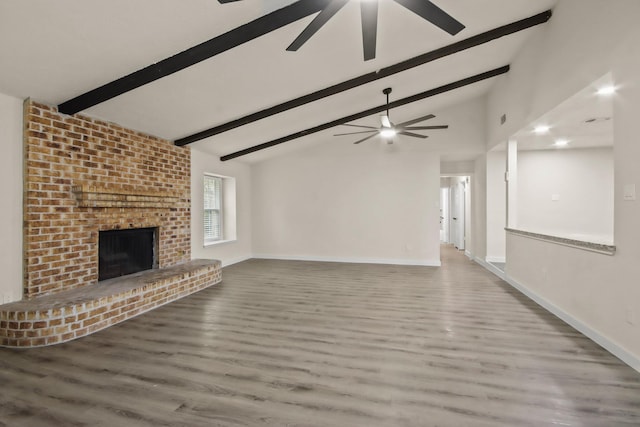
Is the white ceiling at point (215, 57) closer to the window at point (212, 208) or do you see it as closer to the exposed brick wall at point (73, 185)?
the exposed brick wall at point (73, 185)

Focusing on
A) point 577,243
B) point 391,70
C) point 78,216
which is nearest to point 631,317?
point 577,243

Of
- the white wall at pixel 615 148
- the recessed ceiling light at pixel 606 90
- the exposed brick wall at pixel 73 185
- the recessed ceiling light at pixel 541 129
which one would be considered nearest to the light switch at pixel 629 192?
the white wall at pixel 615 148

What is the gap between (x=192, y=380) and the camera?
81.2 inches

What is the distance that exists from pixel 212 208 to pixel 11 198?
363cm

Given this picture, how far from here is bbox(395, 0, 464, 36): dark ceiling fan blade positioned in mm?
1671

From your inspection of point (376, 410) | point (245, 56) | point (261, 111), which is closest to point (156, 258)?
point (261, 111)

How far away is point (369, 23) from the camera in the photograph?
6.10ft

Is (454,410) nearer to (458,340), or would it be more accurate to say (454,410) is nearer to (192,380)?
(458,340)

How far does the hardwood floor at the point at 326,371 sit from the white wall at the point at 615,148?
246 mm

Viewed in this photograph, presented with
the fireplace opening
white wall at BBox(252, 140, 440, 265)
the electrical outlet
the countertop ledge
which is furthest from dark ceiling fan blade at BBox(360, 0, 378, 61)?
white wall at BBox(252, 140, 440, 265)

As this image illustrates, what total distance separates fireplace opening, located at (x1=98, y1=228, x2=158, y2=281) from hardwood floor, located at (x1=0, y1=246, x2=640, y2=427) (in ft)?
2.97

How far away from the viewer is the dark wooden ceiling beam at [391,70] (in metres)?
3.58

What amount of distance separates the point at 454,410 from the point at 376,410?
0.45 m

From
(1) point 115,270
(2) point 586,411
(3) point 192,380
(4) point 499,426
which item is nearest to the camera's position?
(4) point 499,426
